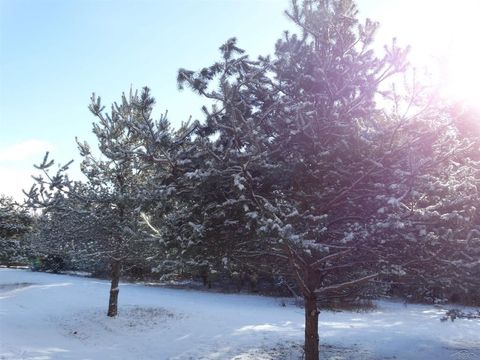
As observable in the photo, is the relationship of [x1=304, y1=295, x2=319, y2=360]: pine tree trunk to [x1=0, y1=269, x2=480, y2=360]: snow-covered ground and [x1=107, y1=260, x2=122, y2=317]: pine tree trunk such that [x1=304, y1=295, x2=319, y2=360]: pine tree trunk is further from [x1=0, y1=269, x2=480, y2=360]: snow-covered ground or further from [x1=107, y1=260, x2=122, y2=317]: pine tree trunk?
[x1=107, y1=260, x2=122, y2=317]: pine tree trunk

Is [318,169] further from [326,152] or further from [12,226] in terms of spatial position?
[12,226]

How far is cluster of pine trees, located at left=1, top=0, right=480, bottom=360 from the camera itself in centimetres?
625

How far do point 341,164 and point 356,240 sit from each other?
137cm

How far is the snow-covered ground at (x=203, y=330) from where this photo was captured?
10.4 metres

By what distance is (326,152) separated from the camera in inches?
263

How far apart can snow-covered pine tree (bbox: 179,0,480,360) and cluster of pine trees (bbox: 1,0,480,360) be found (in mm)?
28

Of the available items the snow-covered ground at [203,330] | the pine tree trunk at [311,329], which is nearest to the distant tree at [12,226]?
the snow-covered ground at [203,330]

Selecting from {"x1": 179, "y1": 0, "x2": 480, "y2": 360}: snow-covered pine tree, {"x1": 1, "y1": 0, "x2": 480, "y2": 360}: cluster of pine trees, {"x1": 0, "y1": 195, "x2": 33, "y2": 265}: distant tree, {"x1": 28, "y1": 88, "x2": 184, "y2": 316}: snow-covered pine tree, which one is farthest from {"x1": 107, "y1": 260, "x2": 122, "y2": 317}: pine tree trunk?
{"x1": 0, "y1": 195, "x2": 33, "y2": 265}: distant tree

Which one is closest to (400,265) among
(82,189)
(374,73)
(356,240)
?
(356,240)

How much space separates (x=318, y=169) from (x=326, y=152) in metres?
0.65

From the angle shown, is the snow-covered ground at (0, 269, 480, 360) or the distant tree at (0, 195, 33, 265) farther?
the distant tree at (0, 195, 33, 265)

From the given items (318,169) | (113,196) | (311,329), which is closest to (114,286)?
(113,196)

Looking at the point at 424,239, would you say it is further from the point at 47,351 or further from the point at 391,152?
the point at 47,351

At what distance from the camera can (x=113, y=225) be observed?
13078 millimetres
